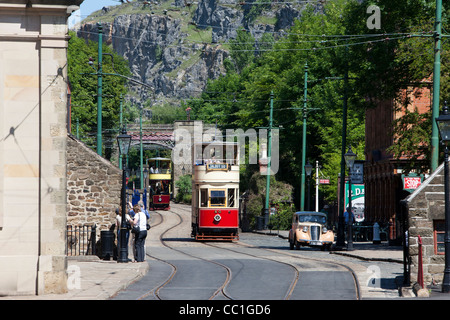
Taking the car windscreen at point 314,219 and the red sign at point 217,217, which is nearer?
the car windscreen at point 314,219

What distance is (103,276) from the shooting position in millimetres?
21922

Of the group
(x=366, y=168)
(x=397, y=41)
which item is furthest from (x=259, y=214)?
(x=397, y=41)

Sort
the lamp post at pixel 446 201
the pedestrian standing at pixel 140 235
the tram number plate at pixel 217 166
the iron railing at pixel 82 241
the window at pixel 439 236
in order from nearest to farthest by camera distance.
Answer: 1. the lamp post at pixel 446 201
2. the window at pixel 439 236
3. the pedestrian standing at pixel 140 235
4. the iron railing at pixel 82 241
5. the tram number plate at pixel 217 166

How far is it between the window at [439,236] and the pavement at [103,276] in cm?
151

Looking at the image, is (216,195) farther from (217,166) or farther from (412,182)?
(412,182)

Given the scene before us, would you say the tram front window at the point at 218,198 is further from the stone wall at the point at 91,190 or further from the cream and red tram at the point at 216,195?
the stone wall at the point at 91,190

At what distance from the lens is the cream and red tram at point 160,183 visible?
87.6 m

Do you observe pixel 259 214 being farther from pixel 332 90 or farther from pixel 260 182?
pixel 332 90

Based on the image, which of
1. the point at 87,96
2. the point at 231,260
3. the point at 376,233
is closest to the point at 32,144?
the point at 231,260

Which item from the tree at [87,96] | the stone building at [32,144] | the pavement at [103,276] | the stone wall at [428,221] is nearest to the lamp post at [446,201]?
the pavement at [103,276]

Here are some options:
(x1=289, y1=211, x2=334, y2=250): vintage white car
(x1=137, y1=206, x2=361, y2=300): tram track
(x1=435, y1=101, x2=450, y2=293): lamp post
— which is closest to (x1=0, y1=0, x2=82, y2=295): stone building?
(x1=137, y1=206, x2=361, y2=300): tram track

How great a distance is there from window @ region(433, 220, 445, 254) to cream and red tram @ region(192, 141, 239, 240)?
22439 mm

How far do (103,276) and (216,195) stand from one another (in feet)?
65.8
